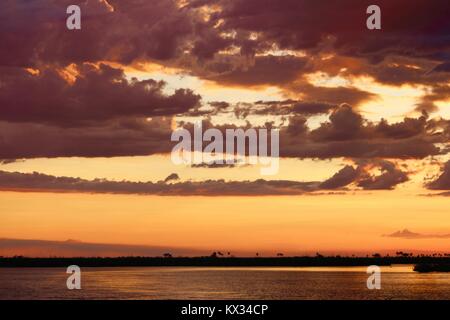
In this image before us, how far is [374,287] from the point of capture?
153250mm
